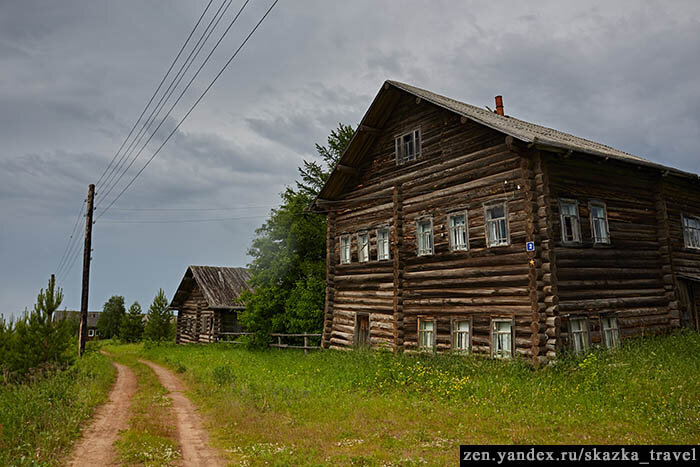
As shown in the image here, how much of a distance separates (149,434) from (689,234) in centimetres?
2050

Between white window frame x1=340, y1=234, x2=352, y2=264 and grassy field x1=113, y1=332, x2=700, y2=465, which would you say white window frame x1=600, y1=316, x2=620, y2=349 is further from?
white window frame x1=340, y1=234, x2=352, y2=264

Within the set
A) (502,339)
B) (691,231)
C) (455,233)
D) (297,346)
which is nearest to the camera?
(502,339)

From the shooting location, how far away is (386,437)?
8.95 meters

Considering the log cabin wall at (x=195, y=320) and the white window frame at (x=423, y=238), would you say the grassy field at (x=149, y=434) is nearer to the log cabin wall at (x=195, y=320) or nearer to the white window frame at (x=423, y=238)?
the white window frame at (x=423, y=238)

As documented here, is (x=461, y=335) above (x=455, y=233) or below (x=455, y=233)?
below

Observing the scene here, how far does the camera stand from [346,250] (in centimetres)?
2220

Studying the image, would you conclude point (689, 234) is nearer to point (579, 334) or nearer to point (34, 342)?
point (579, 334)

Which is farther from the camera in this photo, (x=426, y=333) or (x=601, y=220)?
(x=426, y=333)

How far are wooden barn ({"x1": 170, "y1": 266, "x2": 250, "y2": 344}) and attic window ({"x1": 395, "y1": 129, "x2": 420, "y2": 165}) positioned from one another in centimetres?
1678

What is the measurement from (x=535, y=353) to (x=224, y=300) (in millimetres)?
26163

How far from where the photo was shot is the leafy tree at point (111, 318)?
66.8 meters

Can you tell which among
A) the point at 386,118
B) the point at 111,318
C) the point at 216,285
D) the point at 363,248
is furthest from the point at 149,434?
the point at 111,318

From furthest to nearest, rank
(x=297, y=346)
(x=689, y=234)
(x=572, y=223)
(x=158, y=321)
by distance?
(x=158, y=321)
(x=297, y=346)
(x=689, y=234)
(x=572, y=223)

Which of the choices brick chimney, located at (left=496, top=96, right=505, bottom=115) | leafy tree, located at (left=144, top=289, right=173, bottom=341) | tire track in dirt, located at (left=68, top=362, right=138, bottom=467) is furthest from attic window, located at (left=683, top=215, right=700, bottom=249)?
leafy tree, located at (left=144, top=289, right=173, bottom=341)
